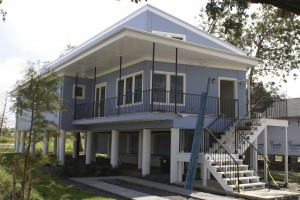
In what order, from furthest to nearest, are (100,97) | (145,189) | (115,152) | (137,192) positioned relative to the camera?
(100,97)
(115,152)
(145,189)
(137,192)

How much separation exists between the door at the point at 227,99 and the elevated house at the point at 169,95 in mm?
51

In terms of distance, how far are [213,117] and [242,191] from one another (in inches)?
186

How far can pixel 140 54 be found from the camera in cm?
1734

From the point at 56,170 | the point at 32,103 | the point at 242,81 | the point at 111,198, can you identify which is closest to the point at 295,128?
the point at 242,81

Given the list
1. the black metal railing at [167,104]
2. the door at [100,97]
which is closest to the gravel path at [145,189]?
the black metal railing at [167,104]

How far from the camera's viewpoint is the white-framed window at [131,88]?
1814 cm

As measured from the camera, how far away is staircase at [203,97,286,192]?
1312cm

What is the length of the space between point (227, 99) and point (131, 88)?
4.79m

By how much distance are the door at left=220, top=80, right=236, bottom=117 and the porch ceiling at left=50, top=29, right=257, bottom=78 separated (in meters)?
1.42

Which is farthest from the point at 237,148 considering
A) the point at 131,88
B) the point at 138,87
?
the point at 131,88

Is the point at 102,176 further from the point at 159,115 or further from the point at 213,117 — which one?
the point at 213,117

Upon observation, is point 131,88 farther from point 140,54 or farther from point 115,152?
point 115,152

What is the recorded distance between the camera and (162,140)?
2192 centimetres

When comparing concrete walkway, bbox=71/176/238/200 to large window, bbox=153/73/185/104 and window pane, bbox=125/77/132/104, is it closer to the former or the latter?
large window, bbox=153/73/185/104
